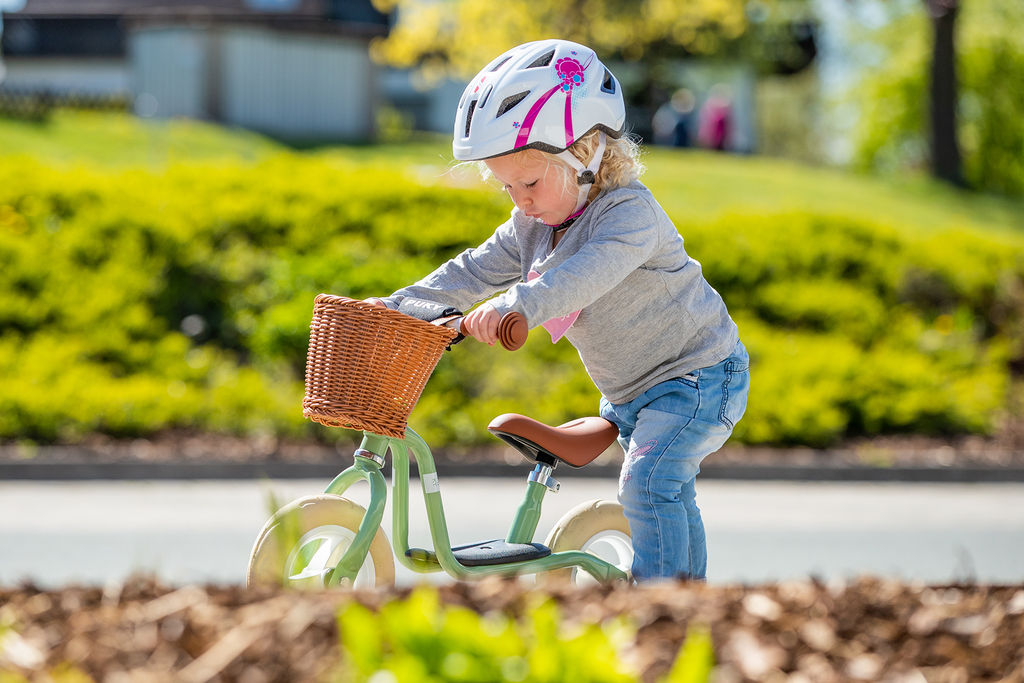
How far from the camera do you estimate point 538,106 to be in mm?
3418

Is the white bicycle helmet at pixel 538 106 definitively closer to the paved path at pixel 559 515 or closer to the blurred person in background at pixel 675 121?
the paved path at pixel 559 515

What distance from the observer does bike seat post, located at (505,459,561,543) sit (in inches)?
152

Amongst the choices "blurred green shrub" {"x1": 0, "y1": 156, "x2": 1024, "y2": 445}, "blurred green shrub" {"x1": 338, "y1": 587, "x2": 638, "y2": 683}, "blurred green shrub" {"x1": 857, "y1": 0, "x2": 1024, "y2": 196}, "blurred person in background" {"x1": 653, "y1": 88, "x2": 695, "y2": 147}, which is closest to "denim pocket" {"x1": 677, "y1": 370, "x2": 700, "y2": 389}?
"blurred green shrub" {"x1": 338, "y1": 587, "x2": 638, "y2": 683}

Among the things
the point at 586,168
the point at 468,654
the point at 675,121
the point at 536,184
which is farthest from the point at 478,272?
the point at 675,121

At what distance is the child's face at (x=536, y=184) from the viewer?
3.54 metres

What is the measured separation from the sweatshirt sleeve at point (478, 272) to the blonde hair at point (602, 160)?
10.9 inches

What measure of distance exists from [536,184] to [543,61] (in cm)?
39

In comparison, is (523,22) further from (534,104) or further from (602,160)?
(534,104)

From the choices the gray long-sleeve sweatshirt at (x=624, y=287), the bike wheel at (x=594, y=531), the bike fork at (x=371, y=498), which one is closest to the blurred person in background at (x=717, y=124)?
the bike wheel at (x=594, y=531)

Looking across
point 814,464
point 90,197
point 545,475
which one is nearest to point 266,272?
point 90,197

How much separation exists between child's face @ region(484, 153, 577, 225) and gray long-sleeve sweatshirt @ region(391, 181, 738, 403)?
0.08 meters

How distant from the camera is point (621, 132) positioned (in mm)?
3693

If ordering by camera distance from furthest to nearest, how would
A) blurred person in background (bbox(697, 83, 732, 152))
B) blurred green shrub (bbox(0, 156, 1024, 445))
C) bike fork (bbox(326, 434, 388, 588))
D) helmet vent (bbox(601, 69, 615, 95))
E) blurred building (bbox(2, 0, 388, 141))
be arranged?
blurred person in background (bbox(697, 83, 732, 152)) < blurred building (bbox(2, 0, 388, 141)) < blurred green shrub (bbox(0, 156, 1024, 445)) < helmet vent (bbox(601, 69, 615, 95)) < bike fork (bbox(326, 434, 388, 588))

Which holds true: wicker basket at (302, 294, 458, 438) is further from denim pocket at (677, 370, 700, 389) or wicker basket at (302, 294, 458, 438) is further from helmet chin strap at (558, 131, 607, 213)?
denim pocket at (677, 370, 700, 389)
